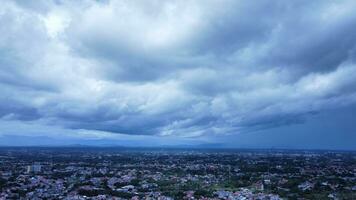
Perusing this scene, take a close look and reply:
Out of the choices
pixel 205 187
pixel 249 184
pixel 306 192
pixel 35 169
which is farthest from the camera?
pixel 35 169

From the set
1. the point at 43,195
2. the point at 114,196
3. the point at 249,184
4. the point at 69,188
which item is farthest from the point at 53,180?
the point at 249,184

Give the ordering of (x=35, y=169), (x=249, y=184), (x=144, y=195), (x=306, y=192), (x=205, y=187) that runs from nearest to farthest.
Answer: (x=144, y=195) < (x=306, y=192) < (x=205, y=187) < (x=249, y=184) < (x=35, y=169)

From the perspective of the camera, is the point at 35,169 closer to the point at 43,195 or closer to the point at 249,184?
the point at 43,195

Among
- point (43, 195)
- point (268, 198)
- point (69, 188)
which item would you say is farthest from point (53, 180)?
point (268, 198)

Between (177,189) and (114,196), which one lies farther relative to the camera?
(177,189)

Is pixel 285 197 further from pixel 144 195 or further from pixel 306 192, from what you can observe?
pixel 144 195

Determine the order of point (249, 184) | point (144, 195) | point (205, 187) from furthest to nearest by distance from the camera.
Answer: point (249, 184) < point (205, 187) < point (144, 195)

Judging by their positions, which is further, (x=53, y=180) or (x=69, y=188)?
(x=53, y=180)

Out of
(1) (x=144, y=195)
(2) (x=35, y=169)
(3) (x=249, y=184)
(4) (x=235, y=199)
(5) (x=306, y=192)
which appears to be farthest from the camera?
(2) (x=35, y=169)
